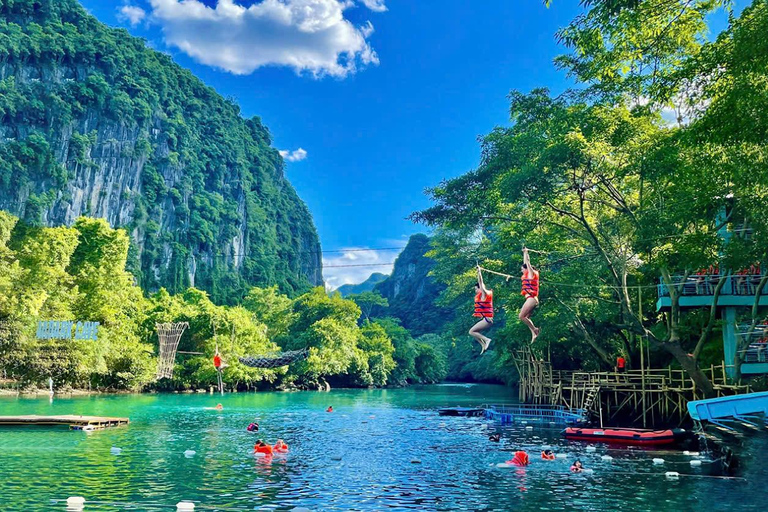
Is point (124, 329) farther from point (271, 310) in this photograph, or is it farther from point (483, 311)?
point (483, 311)

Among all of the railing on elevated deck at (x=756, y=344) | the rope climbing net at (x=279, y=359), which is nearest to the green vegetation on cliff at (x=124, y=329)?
the rope climbing net at (x=279, y=359)

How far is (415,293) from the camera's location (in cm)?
17038

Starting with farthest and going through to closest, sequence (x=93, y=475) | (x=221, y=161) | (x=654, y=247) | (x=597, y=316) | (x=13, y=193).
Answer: (x=221, y=161) < (x=13, y=193) < (x=597, y=316) < (x=654, y=247) < (x=93, y=475)

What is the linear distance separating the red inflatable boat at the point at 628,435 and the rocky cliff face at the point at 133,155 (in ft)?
294

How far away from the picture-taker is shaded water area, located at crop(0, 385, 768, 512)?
642 inches

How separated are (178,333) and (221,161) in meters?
101

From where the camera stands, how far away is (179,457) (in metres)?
23.3

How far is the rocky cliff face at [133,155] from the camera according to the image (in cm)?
10219

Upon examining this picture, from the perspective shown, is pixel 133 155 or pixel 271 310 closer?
pixel 271 310

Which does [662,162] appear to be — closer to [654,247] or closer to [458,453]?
[654,247]

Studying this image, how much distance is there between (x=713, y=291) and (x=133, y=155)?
111 metres

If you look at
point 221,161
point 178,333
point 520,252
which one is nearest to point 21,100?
point 221,161

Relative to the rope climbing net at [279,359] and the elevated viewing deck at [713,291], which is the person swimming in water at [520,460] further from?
the rope climbing net at [279,359]

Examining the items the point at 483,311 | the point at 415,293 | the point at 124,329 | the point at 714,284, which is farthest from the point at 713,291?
the point at 415,293
